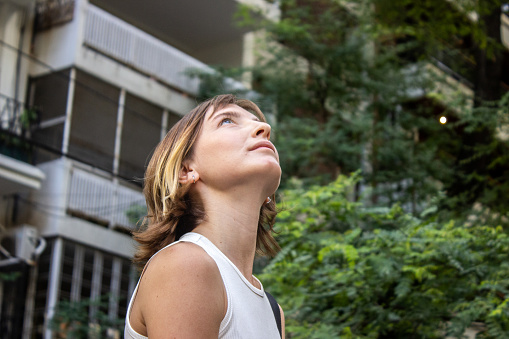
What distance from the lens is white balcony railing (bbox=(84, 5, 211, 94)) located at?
15500 mm

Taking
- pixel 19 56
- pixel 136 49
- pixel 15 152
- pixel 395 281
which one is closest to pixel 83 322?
pixel 15 152

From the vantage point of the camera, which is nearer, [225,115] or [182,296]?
[182,296]

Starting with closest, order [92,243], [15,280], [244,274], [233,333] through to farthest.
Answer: [233,333]
[244,274]
[15,280]
[92,243]

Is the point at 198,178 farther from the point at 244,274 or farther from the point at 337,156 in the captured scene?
the point at 337,156

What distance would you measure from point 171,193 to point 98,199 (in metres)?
13.0

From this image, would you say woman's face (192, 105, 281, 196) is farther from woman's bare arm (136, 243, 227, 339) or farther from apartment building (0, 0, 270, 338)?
apartment building (0, 0, 270, 338)

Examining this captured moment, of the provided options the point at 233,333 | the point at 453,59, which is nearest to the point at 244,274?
the point at 233,333

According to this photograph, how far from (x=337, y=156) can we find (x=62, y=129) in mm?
5621

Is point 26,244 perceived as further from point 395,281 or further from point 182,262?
point 182,262

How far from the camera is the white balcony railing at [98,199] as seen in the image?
14570 millimetres

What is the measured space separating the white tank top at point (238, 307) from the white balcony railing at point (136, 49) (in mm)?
13763

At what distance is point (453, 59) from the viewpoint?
17422 mm

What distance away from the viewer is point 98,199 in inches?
587

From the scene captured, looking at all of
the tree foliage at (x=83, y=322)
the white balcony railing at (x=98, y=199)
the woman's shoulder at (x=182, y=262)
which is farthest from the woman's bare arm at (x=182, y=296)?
the white balcony railing at (x=98, y=199)
